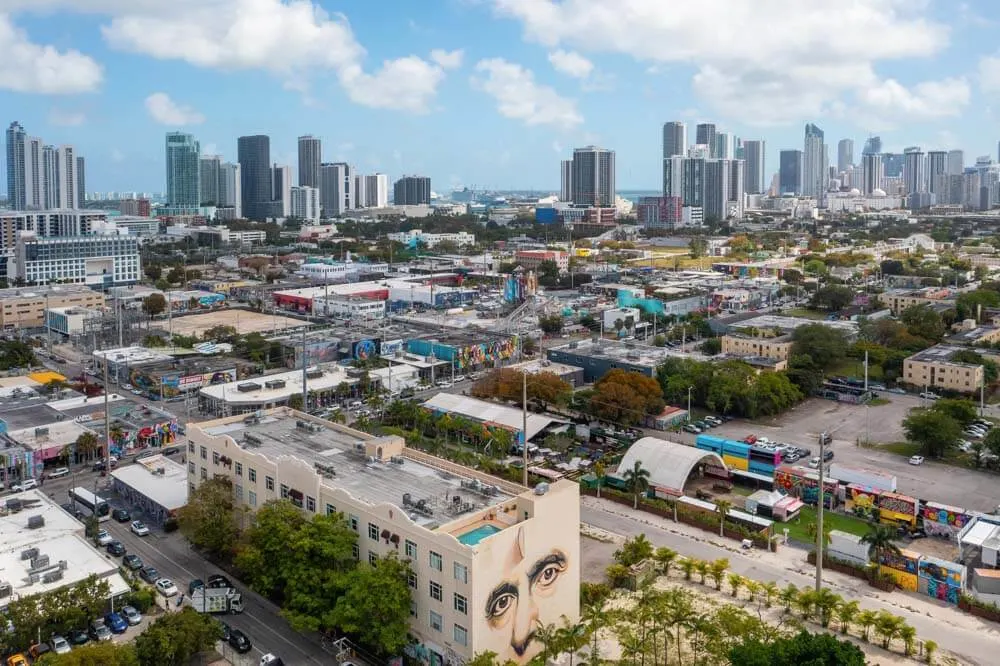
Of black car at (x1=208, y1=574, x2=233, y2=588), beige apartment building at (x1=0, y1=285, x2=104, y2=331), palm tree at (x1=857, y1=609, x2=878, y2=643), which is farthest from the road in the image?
beige apartment building at (x1=0, y1=285, x2=104, y2=331)

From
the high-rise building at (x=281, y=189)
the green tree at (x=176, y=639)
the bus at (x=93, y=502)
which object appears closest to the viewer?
the green tree at (x=176, y=639)

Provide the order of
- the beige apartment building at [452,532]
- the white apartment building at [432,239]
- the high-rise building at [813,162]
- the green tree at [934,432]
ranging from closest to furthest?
the beige apartment building at [452,532]
the green tree at [934,432]
the white apartment building at [432,239]
the high-rise building at [813,162]

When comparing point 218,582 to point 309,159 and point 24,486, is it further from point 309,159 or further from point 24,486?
point 309,159

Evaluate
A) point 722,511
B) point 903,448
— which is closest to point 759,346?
point 903,448

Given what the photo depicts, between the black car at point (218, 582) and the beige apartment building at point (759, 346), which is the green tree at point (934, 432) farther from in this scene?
A: the black car at point (218, 582)

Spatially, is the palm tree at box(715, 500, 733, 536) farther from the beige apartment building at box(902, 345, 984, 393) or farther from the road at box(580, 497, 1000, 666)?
the beige apartment building at box(902, 345, 984, 393)

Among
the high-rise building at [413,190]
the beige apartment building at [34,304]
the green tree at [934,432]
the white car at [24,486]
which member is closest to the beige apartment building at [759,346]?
the green tree at [934,432]
